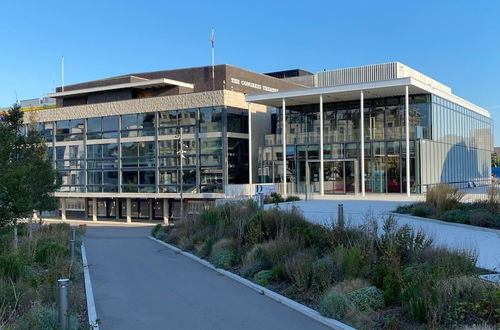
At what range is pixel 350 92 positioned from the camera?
120ft

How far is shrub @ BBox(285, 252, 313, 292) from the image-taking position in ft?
28.5

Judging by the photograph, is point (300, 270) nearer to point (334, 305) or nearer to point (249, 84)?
point (334, 305)

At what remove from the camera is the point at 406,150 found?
35.0 metres

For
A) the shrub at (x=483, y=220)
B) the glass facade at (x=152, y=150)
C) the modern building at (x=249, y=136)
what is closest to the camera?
the shrub at (x=483, y=220)

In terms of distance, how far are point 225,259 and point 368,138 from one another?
1081 inches

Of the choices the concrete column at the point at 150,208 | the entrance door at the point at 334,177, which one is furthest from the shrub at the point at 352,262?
the concrete column at the point at 150,208

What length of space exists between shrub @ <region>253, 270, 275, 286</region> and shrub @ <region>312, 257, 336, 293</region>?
1.44m

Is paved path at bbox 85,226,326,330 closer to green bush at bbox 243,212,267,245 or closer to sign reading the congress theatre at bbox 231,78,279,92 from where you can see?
green bush at bbox 243,212,267,245

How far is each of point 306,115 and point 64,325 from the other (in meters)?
37.1

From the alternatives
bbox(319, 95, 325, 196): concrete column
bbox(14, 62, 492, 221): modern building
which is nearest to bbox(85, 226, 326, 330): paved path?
bbox(14, 62, 492, 221): modern building

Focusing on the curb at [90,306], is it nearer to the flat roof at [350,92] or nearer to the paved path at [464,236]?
the paved path at [464,236]

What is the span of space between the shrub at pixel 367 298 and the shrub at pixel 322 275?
32.0 inches

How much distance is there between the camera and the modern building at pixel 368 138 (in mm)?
35750

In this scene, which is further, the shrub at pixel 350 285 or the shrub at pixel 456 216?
the shrub at pixel 456 216
